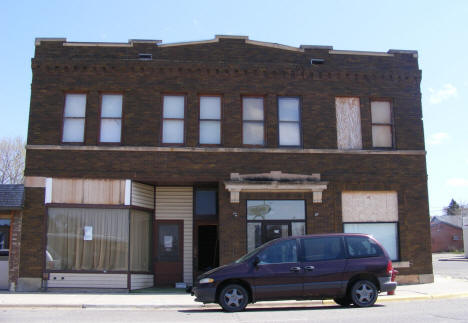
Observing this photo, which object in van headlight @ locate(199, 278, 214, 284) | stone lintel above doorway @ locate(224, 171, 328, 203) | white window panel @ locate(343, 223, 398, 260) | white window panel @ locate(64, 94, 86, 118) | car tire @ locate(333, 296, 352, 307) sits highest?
white window panel @ locate(64, 94, 86, 118)

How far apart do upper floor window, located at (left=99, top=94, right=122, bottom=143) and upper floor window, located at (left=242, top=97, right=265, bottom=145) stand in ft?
13.8

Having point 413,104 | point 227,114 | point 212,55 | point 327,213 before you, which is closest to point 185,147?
point 227,114

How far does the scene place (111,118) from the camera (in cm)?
1753

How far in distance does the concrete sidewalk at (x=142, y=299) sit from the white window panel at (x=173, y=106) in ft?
19.5

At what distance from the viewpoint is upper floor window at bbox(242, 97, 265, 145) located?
703 inches

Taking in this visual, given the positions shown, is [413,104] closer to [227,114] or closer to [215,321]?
[227,114]

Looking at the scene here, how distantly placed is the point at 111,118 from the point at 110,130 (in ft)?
1.34

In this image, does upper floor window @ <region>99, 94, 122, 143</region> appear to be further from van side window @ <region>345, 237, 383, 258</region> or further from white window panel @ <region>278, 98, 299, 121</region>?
van side window @ <region>345, 237, 383, 258</region>

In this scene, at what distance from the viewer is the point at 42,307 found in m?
12.7

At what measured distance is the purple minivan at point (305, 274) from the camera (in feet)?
37.9

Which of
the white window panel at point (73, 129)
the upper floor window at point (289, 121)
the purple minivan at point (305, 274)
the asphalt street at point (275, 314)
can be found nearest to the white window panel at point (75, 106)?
the white window panel at point (73, 129)

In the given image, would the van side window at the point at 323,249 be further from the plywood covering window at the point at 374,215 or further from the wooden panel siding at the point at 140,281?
the wooden panel siding at the point at 140,281

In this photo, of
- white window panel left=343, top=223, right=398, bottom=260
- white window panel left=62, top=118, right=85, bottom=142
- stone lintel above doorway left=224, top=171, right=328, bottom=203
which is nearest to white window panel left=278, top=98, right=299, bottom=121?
stone lintel above doorway left=224, top=171, right=328, bottom=203

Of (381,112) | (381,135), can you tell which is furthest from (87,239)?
(381,112)
